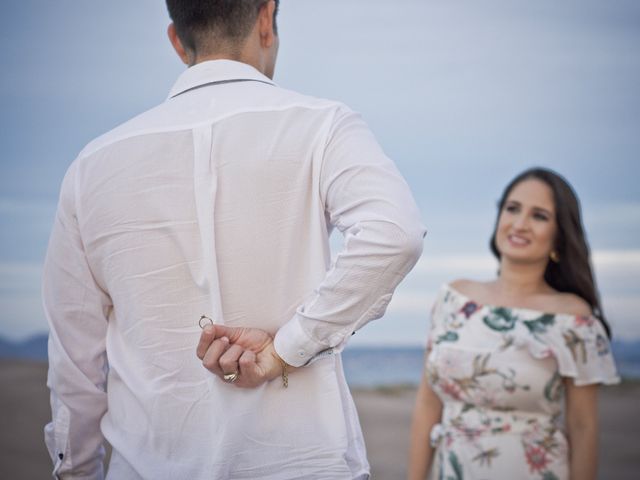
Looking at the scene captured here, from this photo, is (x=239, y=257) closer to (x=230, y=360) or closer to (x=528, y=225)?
(x=230, y=360)

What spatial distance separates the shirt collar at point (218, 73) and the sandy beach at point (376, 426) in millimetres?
5533

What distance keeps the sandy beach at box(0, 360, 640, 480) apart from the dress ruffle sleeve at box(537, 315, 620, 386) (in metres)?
3.75

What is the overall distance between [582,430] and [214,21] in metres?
2.20

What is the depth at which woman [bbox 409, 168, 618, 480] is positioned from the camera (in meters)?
3.02

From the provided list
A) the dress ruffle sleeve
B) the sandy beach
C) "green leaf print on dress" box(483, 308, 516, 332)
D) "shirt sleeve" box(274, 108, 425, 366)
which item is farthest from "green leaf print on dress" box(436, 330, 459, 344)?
the sandy beach

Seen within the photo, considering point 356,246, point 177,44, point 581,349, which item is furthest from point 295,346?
point 581,349

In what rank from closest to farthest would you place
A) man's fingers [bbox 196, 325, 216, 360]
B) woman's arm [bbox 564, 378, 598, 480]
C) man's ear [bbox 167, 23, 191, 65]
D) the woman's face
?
man's fingers [bbox 196, 325, 216, 360], man's ear [bbox 167, 23, 191, 65], woman's arm [bbox 564, 378, 598, 480], the woman's face

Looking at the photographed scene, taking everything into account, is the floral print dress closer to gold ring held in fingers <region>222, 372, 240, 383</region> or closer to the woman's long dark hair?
the woman's long dark hair

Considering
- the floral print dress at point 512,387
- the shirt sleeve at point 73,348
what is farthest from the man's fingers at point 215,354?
the floral print dress at point 512,387

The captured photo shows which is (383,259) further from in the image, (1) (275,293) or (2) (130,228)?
(2) (130,228)

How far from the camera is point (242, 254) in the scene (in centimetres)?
135

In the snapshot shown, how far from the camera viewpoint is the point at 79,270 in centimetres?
152

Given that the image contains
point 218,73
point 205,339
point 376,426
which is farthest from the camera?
point 376,426

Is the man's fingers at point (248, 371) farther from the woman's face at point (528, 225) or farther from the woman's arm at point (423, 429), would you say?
the woman's face at point (528, 225)
